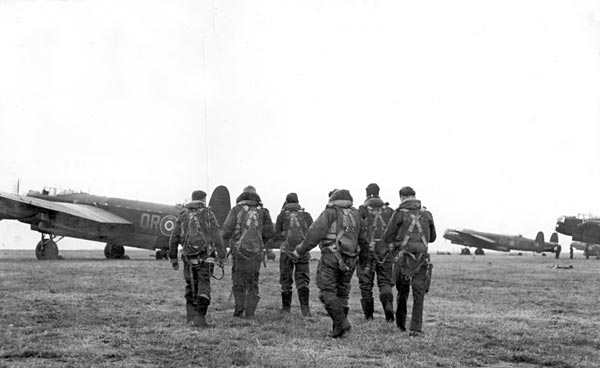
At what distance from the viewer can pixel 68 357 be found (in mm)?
6324

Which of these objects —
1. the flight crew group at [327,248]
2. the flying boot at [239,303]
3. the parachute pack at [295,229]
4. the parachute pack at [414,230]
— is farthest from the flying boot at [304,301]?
the parachute pack at [414,230]

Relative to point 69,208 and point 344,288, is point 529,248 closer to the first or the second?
point 69,208

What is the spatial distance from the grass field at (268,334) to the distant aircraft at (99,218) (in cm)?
1375

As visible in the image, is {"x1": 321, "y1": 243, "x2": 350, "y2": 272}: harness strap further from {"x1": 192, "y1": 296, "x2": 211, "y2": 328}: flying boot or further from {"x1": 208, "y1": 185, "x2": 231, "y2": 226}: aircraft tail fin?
{"x1": 208, "y1": 185, "x2": 231, "y2": 226}: aircraft tail fin

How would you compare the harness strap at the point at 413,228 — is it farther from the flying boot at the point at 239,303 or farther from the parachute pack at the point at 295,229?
the flying boot at the point at 239,303

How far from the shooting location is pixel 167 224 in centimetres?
2895

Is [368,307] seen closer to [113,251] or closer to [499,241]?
[113,251]

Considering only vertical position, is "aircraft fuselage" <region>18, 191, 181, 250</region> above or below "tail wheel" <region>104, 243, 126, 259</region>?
above

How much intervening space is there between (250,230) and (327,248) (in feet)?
6.70

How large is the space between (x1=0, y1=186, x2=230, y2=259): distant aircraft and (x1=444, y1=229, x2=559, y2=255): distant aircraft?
4802 cm

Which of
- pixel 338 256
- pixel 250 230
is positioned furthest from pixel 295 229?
pixel 338 256

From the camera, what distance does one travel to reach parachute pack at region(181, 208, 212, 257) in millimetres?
9398

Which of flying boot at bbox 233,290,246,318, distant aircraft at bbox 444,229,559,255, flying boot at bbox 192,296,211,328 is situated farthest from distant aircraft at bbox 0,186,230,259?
distant aircraft at bbox 444,229,559,255

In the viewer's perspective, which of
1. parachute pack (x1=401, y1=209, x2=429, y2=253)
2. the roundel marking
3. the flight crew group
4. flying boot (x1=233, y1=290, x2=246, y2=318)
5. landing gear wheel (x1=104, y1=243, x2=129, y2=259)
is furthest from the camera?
landing gear wheel (x1=104, y1=243, x2=129, y2=259)
